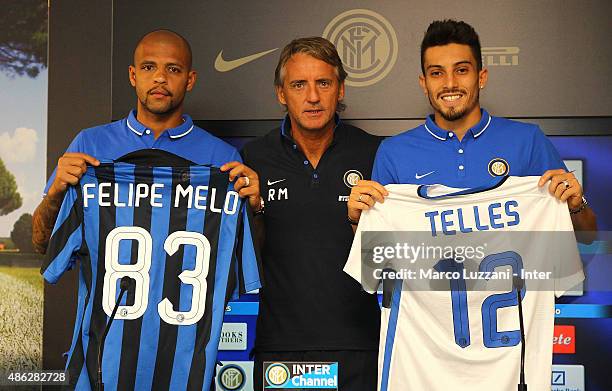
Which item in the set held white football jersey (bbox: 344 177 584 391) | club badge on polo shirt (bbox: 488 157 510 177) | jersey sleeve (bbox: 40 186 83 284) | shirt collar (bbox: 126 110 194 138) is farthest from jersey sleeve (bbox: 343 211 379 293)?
jersey sleeve (bbox: 40 186 83 284)

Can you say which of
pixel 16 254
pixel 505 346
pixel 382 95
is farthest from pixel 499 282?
pixel 16 254

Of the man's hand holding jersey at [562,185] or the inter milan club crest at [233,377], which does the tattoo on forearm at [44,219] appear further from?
the man's hand holding jersey at [562,185]

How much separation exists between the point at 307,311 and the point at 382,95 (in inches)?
45.1

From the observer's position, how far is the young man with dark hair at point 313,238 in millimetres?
2518

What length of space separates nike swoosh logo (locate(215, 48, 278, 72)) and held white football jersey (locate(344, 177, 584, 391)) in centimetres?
120

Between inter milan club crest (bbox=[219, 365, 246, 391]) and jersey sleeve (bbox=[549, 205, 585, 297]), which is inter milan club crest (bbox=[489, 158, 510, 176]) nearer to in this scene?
jersey sleeve (bbox=[549, 205, 585, 297])

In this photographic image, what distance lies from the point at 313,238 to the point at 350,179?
0.24m

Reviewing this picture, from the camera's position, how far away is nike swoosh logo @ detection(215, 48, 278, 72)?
329 cm

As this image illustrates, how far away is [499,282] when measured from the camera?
232 cm

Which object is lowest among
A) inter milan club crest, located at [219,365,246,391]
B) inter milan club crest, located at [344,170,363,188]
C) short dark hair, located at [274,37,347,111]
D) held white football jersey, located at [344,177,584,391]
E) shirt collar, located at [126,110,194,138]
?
inter milan club crest, located at [219,365,246,391]

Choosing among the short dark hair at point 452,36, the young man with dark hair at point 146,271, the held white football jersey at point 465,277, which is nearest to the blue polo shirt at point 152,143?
the young man with dark hair at point 146,271

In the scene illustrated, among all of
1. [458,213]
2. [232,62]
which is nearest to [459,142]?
[458,213]

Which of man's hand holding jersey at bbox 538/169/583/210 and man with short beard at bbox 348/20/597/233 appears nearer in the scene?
man's hand holding jersey at bbox 538/169/583/210

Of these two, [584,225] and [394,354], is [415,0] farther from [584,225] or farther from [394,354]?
[394,354]
